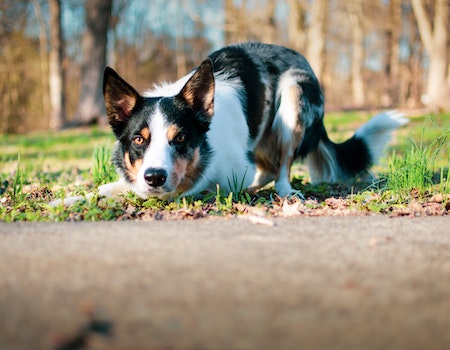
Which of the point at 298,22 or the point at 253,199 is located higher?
the point at 298,22

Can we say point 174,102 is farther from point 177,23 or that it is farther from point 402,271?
point 177,23

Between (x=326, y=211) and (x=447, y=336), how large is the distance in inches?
82.7

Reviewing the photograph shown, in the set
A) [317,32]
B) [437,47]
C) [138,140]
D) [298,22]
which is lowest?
[138,140]

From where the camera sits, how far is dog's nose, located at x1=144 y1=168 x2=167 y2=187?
3.69 m

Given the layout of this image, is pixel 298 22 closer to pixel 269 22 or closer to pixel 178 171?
pixel 269 22

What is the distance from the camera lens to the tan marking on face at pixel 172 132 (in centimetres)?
397

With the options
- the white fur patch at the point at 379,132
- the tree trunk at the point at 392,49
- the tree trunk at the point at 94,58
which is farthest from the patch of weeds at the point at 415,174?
the tree trunk at the point at 392,49

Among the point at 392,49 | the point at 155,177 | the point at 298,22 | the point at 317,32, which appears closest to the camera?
the point at 155,177

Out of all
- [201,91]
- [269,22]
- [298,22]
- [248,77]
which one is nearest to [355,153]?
[248,77]

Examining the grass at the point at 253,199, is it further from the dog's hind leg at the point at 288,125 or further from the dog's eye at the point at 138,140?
the dog's eye at the point at 138,140

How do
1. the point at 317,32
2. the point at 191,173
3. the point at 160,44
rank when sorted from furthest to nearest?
the point at 160,44 → the point at 317,32 → the point at 191,173

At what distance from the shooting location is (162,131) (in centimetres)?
397

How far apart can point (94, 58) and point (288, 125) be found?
12194 millimetres

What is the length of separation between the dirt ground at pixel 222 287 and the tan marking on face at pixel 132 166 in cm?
91
